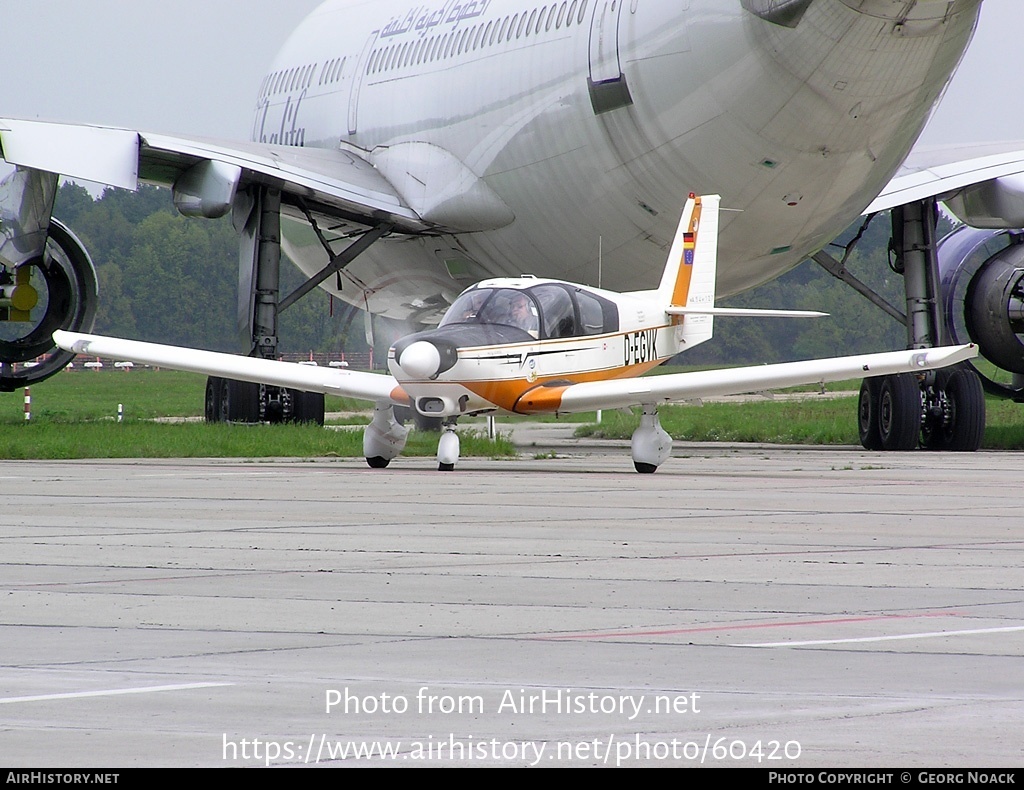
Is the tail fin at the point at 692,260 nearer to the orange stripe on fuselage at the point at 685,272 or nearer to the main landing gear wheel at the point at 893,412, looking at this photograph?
the orange stripe on fuselage at the point at 685,272

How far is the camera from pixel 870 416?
2177 cm

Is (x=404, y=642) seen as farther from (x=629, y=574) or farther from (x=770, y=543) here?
(x=770, y=543)

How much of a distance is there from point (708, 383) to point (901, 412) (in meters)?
6.04

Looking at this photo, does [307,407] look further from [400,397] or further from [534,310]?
[534,310]

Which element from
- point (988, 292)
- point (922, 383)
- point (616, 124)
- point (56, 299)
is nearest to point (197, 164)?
point (56, 299)

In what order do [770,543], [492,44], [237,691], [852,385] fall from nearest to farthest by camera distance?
[237,691] < [770,543] < [492,44] < [852,385]

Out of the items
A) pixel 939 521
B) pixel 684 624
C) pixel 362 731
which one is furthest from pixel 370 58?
pixel 362 731

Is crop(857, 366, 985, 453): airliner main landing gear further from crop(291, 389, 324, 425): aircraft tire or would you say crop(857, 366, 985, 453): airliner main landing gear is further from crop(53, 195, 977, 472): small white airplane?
crop(291, 389, 324, 425): aircraft tire

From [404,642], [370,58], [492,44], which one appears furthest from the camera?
[370,58]

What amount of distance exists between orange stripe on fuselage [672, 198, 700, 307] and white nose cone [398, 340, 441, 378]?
4.90 m

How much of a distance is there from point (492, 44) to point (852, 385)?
3854 centimetres

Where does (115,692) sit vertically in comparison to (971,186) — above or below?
below

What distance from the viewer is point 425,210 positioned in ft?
75.8

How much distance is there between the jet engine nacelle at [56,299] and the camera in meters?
21.9
